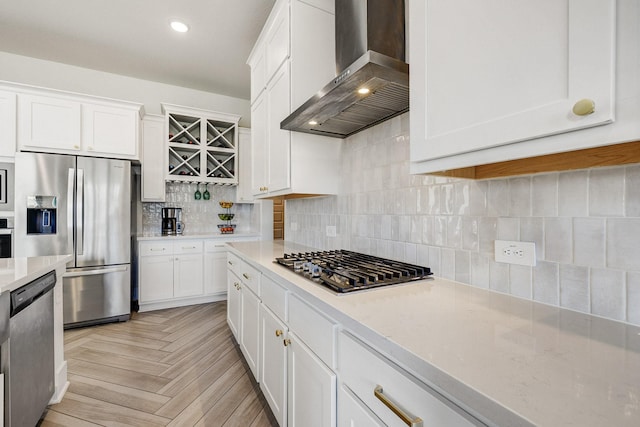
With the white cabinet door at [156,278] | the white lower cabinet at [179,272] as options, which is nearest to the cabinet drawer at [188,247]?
the white lower cabinet at [179,272]

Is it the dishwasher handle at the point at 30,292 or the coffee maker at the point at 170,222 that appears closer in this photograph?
the dishwasher handle at the point at 30,292

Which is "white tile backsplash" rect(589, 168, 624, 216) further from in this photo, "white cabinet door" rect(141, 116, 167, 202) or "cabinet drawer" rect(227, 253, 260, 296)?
"white cabinet door" rect(141, 116, 167, 202)

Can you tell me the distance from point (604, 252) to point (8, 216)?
4.22 m

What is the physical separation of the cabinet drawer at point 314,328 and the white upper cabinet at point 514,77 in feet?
2.05

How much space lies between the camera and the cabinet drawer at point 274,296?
1344 millimetres

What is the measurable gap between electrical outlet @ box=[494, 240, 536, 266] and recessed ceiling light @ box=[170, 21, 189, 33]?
3124 millimetres

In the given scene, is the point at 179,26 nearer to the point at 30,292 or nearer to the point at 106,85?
the point at 106,85

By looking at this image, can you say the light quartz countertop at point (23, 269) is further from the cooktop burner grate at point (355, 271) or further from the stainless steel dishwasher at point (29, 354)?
the cooktop burner grate at point (355, 271)

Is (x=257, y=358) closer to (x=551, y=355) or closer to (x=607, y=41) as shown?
(x=551, y=355)

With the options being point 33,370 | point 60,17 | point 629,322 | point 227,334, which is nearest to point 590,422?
point 629,322

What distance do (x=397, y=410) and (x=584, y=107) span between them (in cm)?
74

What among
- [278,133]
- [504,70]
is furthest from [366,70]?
[278,133]

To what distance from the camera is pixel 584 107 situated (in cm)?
56

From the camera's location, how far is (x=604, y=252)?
0.81 meters
